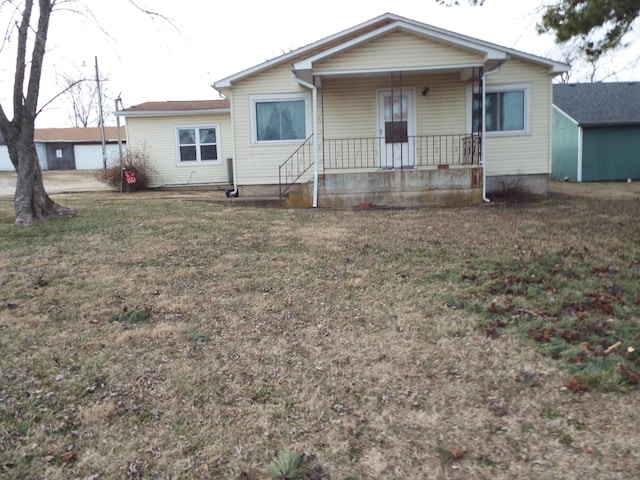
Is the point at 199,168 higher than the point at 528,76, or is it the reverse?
the point at 528,76

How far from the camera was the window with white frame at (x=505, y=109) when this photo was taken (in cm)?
1338

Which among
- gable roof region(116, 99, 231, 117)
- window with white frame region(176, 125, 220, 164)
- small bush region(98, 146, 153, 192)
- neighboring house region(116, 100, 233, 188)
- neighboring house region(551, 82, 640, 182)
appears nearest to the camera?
small bush region(98, 146, 153, 192)

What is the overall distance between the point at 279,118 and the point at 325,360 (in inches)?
435

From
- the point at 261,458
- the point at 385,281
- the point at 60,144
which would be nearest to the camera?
the point at 261,458

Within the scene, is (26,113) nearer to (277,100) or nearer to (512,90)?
(277,100)

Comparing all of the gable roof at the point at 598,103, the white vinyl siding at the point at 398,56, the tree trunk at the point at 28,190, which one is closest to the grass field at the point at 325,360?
the tree trunk at the point at 28,190

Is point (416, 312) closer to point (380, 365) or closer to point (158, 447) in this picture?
point (380, 365)

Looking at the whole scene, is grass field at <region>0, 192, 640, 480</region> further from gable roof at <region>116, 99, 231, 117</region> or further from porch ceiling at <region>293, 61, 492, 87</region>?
gable roof at <region>116, 99, 231, 117</region>

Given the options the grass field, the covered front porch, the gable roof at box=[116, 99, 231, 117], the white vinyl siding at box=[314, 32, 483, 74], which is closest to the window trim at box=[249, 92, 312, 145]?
the covered front porch

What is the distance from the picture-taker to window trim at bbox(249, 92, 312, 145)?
1371cm

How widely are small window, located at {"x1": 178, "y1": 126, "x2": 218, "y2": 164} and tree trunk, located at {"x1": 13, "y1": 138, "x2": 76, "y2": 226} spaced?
30.4 feet

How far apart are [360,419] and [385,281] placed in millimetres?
2625

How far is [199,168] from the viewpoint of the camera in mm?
18844

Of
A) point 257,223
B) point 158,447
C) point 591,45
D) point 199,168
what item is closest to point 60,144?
point 199,168
